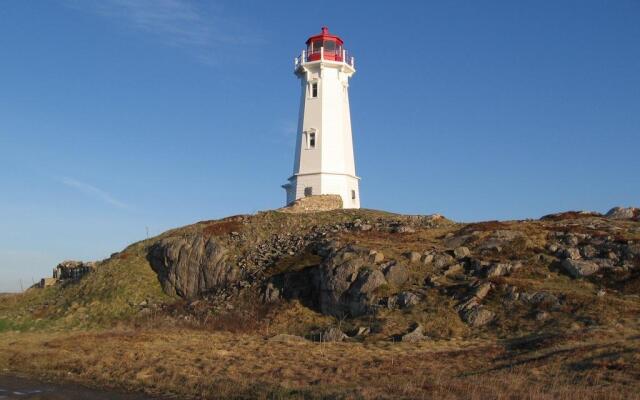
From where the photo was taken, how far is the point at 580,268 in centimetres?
2962

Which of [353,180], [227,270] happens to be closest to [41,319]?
[227,270]

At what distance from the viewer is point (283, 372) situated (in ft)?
64.8

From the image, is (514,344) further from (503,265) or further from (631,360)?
(503,265)

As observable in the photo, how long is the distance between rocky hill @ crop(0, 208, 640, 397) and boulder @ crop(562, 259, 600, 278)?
2.2 inches

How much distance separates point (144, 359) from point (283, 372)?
6.26 meters

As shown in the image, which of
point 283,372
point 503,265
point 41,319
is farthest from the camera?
point 41,319

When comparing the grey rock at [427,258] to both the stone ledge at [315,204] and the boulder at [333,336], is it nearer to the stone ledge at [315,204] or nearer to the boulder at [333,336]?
the boulder at [333,336]

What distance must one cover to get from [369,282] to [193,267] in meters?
14.3

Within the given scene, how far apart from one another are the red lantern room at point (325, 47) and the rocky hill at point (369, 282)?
16.6m

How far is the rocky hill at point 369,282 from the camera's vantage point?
26.1m

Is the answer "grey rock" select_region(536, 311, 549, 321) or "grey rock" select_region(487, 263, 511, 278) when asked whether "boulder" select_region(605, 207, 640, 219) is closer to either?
"grey rock" select_region(487, 263, 511, 278)

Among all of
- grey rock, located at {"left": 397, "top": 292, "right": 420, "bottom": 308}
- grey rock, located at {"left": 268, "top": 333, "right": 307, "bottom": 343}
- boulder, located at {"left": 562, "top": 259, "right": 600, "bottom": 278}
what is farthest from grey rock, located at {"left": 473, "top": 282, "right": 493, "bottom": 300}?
grey rock, located at {"left": 268, "top": 333, "right": 307, "bottom": 343}

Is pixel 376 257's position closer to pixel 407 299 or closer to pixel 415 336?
pixel 407 299

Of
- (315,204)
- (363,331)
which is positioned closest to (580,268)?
(363,331)
